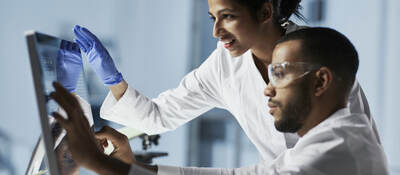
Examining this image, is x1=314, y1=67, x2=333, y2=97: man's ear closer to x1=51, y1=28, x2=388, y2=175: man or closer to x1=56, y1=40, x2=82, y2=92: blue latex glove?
x1=51, y1=28, x2=388, y2=175: man

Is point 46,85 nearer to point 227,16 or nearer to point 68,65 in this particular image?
point 68,65

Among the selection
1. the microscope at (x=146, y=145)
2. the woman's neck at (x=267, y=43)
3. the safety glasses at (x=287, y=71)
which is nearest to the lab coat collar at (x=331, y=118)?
the safety glasses at (x=287, y=71)

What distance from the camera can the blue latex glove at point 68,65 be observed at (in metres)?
0.89

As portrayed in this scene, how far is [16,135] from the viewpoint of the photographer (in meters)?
3.05

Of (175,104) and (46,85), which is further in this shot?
(175,104)

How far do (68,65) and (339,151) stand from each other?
26.8 inches

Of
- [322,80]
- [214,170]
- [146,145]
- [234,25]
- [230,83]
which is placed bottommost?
[146,145]

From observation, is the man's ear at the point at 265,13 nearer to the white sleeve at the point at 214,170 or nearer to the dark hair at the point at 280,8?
the dark hair at the point at 280,8

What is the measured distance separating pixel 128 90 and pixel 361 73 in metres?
2.27

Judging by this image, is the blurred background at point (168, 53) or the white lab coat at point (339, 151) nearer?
the white lab coat at point (339, 151)

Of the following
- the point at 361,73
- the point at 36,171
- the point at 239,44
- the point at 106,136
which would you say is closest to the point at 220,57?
the point at 239,44

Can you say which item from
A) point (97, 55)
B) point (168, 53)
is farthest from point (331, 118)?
point (168, 53)

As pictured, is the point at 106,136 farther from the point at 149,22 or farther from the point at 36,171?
the point at 149,22

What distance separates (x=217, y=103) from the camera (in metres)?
1.65
